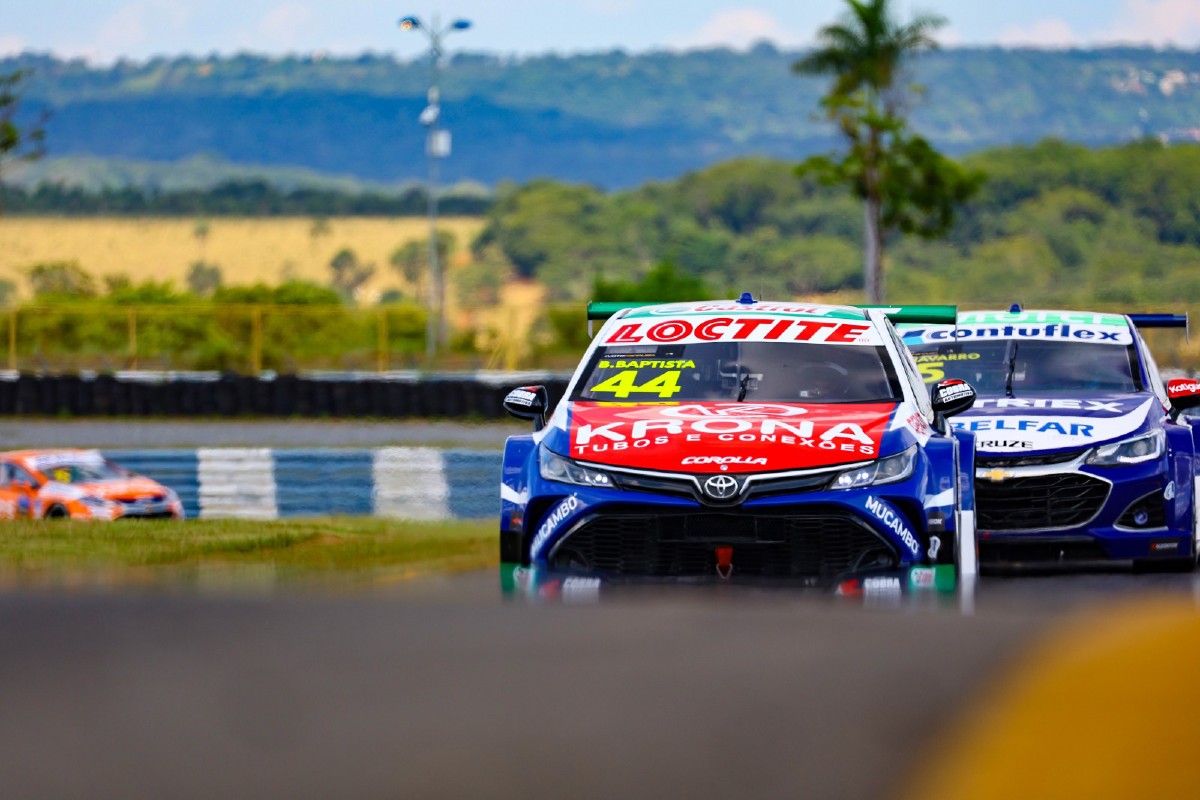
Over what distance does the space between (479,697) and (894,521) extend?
13.8 ft

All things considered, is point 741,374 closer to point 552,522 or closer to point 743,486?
point 743,486

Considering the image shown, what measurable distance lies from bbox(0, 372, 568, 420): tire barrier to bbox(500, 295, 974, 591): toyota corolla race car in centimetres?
2395

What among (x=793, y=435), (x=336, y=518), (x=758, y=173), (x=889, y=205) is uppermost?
(x=758, y=173)

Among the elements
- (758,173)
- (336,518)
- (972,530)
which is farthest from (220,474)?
(758,173)

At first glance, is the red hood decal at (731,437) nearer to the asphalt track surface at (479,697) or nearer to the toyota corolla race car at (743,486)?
the toyota corolla race car at (743,486)

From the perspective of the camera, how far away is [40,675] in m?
4.00

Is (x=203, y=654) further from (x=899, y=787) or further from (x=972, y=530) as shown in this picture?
(x=972, y=530)

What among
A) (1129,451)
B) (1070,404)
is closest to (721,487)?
(1129,451)

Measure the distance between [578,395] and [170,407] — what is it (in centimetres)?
2736

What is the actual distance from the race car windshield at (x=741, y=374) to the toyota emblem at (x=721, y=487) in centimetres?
102

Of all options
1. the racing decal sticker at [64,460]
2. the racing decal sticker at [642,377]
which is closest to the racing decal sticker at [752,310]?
the racing decal sticker at [642,377]

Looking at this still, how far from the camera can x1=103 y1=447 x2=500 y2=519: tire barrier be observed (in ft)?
61.0

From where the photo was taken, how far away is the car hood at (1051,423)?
10.6 metres

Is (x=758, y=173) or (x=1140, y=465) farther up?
(x=758, y=173)
